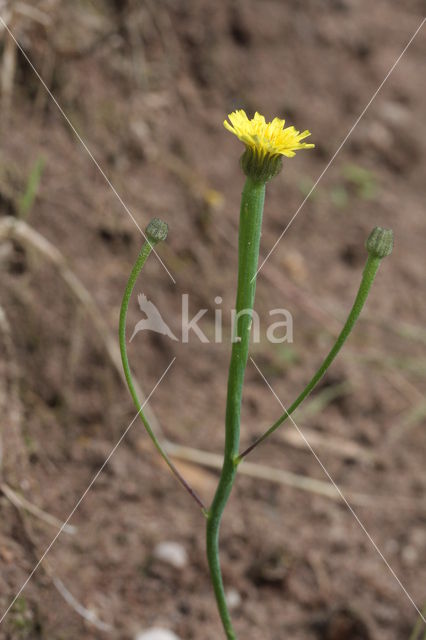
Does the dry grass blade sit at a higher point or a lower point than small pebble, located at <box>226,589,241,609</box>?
higher

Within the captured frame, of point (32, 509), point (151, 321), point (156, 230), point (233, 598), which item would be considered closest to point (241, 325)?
point (156, 230)

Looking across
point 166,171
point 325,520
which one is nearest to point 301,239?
→ point 166,171

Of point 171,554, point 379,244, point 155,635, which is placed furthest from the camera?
point 171,554

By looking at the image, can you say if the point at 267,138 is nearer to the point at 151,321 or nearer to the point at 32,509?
the point at 32,509

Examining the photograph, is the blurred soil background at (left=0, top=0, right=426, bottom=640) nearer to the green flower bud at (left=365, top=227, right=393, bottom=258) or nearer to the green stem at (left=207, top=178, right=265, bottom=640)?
the green stem at (left=207, top=178, right=265, bottom=640)

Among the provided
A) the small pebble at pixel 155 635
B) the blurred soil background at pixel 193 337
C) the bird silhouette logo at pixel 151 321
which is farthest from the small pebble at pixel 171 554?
the bird silhouette logo at pixel 151 321

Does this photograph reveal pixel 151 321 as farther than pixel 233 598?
Yes

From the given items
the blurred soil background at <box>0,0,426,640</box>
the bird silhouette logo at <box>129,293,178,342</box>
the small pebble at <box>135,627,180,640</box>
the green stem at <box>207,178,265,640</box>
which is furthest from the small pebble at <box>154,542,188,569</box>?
the bird silhouette logo at <box>129,293,178,342</box>

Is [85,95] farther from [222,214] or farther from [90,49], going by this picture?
[222,214]
